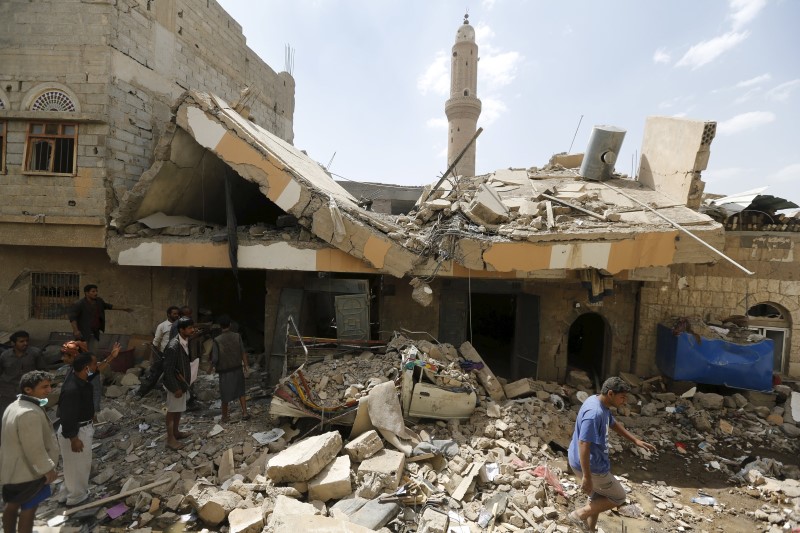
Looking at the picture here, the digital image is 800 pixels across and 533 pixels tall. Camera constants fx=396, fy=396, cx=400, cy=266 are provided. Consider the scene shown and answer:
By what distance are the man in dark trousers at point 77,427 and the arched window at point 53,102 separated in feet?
18.8

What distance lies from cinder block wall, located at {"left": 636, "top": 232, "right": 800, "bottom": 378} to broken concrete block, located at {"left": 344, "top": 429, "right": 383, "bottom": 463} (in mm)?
6894

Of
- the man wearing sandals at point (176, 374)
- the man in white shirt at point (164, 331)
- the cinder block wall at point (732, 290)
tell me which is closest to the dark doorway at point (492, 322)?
the cinder block wall at point (732, 290)

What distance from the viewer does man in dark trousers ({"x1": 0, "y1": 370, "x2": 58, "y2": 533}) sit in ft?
11.2

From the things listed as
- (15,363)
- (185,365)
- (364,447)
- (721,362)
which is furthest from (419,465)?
(721,362)

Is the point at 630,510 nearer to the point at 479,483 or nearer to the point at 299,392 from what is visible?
the point at 479,483

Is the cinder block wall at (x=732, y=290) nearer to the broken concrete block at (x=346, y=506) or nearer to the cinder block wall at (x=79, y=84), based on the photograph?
the broken concrete block at (x=346, y=506)

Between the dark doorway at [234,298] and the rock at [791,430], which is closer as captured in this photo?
the rock at [791,430]

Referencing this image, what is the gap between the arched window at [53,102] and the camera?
7395 mm

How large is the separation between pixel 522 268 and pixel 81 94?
341 inches

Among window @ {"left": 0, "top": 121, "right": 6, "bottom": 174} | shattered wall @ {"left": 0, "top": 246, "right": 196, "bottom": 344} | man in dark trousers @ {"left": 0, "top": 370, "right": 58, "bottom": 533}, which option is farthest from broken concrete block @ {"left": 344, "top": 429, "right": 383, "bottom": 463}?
window @ {"left": 0, "top": 121, "right": 6, "bottom": 174}

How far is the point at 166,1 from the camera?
28.5 ft

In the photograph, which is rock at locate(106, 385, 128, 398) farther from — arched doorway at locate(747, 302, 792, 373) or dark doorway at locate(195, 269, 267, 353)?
arched doorway at locate(747, 302, 792, 373)

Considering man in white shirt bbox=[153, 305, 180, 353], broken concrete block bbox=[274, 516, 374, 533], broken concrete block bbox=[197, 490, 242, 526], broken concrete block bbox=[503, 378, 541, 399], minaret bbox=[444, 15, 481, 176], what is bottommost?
broken concrete block bbox=[197, 490, 242, 526]

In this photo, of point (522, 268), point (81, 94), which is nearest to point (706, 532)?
point (522, 268)
